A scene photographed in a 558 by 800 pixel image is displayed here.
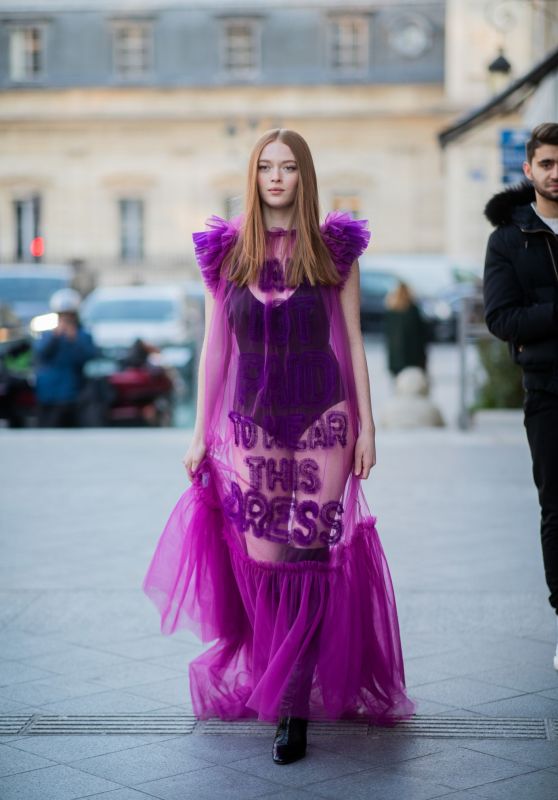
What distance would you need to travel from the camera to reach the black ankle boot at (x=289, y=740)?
4438 mm

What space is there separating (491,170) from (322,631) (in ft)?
Result: 135

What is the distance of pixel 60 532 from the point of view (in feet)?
28.2

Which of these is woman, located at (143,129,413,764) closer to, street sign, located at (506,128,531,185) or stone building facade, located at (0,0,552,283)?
street sign, located at (506,128,531,185)

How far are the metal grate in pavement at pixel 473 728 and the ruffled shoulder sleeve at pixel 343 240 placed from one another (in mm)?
1452

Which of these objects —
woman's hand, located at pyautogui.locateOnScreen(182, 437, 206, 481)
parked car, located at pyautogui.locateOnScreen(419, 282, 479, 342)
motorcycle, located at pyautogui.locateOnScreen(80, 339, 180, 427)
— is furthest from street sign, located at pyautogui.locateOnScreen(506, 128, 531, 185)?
parked car, located at pyautogui.locateOnScreen(419, 282, 479, 342)

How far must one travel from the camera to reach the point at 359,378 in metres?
4.76

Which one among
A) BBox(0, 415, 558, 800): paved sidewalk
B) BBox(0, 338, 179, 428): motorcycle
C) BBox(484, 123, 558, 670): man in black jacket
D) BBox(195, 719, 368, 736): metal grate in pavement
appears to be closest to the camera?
BBox(0, 415, 558, 800): paved sidewalk

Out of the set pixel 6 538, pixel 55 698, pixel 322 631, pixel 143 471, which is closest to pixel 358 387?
pixel 322 631

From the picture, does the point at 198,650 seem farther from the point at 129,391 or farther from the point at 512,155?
the point at 512,155

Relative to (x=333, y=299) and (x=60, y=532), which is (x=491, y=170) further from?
(x=333, y=299)

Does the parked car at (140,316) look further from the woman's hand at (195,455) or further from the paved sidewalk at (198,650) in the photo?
the woman's hand at (195,455)

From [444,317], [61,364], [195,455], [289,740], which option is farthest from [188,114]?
[289,740]

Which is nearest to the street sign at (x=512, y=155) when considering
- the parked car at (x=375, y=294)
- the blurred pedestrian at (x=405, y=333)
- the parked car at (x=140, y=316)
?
the blurred pedestrian at (x=405, y=333)

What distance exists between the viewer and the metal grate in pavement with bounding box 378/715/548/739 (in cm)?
466
